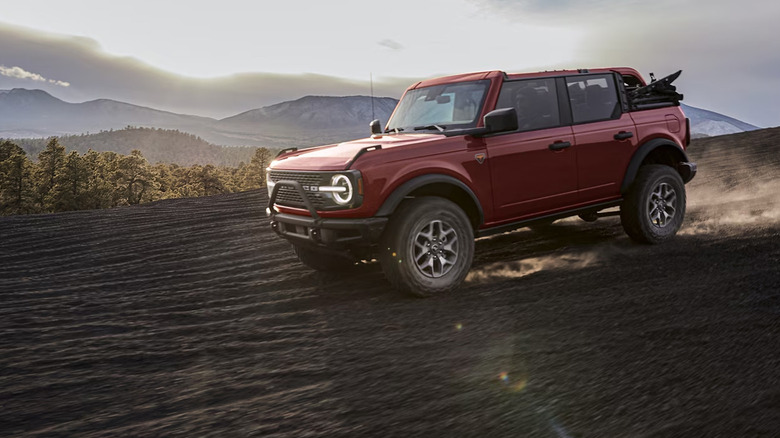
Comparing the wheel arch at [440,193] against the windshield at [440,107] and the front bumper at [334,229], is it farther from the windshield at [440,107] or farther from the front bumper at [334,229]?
the windshield at [440,107]

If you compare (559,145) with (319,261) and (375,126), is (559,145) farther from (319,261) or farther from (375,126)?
(319,261)

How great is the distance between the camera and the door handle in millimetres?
6027

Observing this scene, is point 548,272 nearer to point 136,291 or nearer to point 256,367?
point 256,367

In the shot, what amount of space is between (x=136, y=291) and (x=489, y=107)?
4292 millimetres

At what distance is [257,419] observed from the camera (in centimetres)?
302

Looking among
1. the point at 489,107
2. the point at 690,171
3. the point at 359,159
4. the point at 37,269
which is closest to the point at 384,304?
the point at 359,159

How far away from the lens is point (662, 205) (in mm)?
7012

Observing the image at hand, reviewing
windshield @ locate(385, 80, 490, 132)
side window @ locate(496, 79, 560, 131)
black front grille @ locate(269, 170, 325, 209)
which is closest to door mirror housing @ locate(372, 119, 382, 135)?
windshield @ locate(385, 80, 490, 132)

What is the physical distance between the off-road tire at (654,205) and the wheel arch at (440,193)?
227 centimetres

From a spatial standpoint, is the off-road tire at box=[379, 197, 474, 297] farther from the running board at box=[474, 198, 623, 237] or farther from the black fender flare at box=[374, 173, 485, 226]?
the running board at box=[474, 198, 623, 237]

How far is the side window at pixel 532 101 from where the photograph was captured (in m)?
6.00

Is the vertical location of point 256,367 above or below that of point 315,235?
below

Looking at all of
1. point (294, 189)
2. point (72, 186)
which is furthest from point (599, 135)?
point (72, 186)

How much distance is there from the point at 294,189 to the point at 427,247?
4.74 ft
